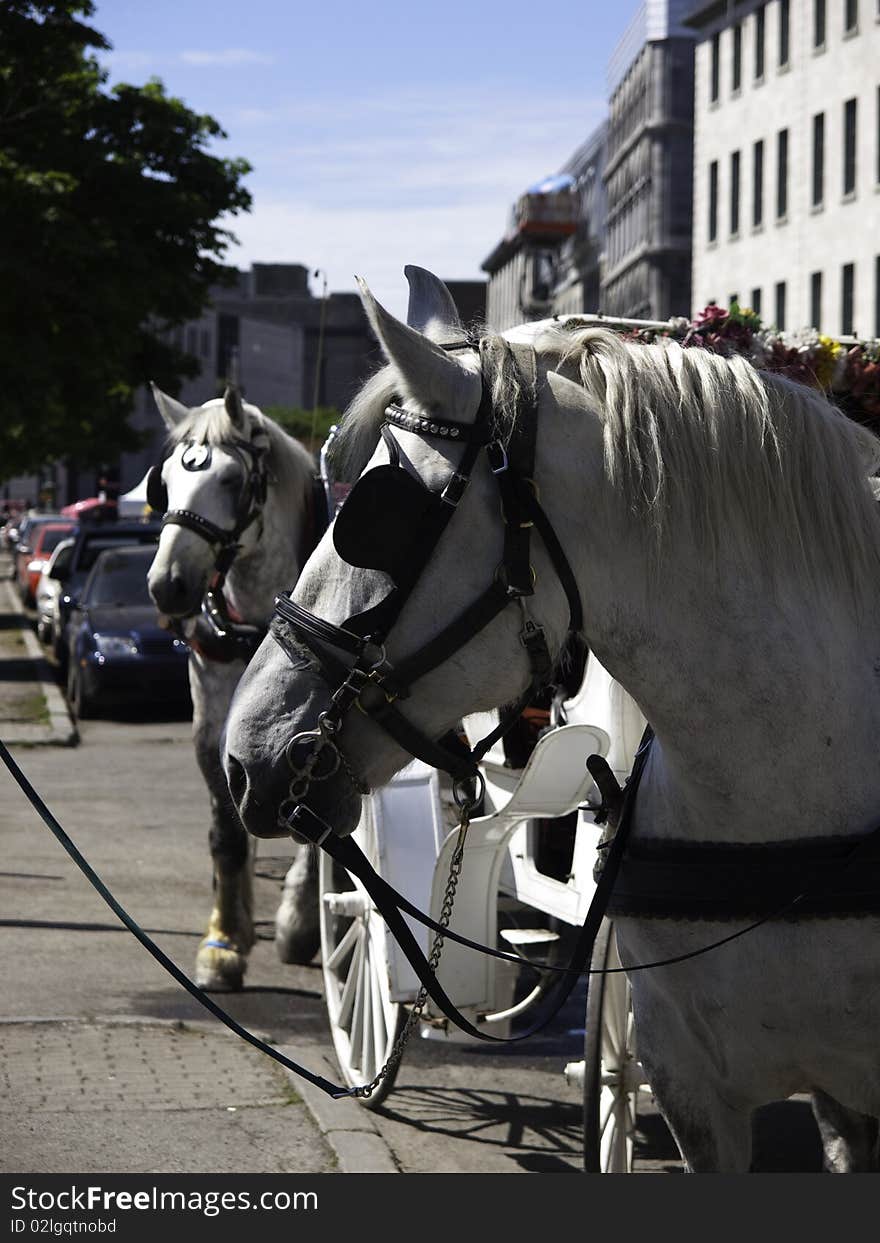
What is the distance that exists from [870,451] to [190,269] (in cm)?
2549

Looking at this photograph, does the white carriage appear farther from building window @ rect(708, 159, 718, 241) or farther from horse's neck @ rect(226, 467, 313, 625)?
building window @ rect(708, 159, 718, 241)

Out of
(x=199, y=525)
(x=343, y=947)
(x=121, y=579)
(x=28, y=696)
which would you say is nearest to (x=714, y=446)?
(x=343, y=947)

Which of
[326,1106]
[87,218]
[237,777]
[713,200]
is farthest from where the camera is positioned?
[713,200]

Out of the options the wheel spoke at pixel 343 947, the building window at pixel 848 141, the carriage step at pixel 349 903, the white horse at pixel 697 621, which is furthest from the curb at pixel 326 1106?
the building window at pixel 848 141

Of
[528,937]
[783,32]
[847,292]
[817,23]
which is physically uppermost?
[783,32]

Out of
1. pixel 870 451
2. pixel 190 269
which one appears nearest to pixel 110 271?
pixel 190 269

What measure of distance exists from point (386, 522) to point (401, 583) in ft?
0.31

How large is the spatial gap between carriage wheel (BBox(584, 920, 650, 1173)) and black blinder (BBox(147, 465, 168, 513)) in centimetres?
303

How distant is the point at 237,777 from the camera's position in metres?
2.68

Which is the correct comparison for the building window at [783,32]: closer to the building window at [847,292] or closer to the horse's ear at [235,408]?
the building window at [847,292]

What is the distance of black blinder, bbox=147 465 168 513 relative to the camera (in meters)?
6.91

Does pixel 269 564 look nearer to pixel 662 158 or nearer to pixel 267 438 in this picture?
pixel 267 438

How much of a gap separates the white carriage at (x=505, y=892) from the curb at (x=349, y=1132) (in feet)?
0.35

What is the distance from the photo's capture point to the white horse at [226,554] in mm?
6652
